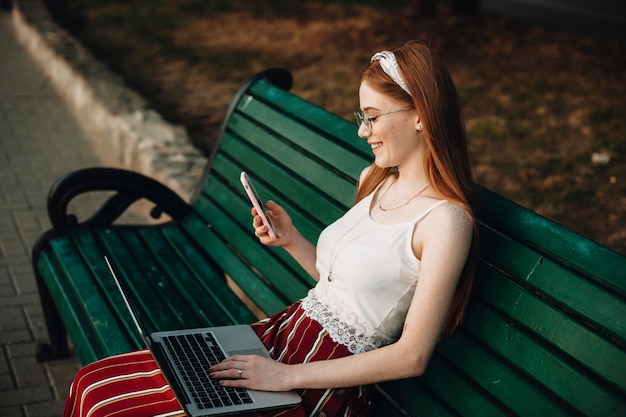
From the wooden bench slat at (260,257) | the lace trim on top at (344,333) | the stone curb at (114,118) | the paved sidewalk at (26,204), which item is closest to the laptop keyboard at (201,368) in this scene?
the lace trim on top at (344,333)

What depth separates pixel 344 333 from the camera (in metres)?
2.33

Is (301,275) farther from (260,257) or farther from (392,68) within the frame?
(392,68)

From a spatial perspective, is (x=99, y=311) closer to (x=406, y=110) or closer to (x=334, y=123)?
(x=334, y=123)

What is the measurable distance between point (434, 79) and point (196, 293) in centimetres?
161

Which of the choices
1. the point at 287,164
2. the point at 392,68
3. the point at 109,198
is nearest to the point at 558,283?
the point at 392,68

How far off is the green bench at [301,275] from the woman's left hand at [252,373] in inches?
18.9

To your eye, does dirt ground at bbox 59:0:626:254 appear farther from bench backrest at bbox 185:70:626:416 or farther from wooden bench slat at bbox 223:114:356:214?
bench backrest at bbox 185:70:626:416

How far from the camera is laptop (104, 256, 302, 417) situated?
213 centimetres

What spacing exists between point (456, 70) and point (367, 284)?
6263mm

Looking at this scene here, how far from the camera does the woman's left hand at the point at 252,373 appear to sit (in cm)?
221

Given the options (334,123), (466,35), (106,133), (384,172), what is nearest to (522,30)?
(466,35)

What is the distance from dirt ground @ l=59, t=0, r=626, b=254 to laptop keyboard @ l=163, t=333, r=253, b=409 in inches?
114

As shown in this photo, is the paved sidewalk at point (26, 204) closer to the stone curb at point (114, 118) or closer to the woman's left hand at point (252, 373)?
the stone curb at point (114, 118)

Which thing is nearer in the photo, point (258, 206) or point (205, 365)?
point (205, 365)
